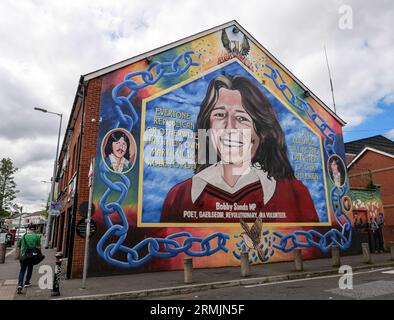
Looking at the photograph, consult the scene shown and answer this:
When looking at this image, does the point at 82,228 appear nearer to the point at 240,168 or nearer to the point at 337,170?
the point at 240,168

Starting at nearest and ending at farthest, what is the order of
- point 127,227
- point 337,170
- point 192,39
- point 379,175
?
point 127,227 → point 192,39 → point 337,170 → point 379,175

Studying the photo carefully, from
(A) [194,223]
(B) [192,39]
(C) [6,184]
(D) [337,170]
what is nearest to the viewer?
(A) [194,223]

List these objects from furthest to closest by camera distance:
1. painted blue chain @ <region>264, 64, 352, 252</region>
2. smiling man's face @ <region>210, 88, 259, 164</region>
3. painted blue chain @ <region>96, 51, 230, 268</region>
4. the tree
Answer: the tree < painted blue chain @ <region>264, 64, 352, 252</region> < smiling man's face @ <region>210, 88, 259, 164</region> < painted blue chain @ <region>96, 51, 230, 268</region>

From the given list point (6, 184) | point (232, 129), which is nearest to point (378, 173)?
point (232, 129)

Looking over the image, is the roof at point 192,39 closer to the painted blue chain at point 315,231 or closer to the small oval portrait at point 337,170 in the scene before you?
the painted blue chain at point 315,231

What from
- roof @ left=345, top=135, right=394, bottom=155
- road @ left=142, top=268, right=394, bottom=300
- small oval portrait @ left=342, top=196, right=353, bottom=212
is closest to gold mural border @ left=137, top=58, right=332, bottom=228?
small oval portrait @ left=342, top=196, right=353, bottom=212

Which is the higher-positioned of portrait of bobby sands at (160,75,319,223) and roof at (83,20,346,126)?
roof at (83,20,346,126)

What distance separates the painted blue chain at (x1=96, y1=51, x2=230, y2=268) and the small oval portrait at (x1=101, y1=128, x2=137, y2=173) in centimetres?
21

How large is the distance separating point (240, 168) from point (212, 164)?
4.40 feet

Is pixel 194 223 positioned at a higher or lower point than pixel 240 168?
lower

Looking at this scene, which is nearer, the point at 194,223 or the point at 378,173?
the point at 194,223

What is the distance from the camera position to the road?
665cm

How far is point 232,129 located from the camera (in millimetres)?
13477

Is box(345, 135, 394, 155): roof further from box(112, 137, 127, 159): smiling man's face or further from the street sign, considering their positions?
the street sign
